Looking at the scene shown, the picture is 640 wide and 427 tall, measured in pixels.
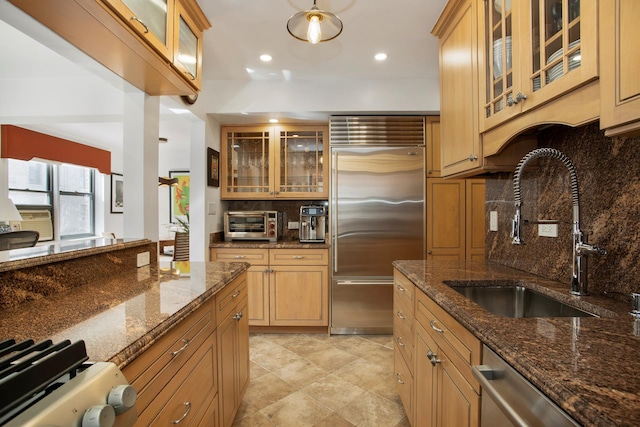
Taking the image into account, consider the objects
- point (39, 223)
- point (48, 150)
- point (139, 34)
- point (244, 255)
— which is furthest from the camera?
point (39, 223)

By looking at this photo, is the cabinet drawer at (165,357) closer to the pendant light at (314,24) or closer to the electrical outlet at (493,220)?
the pendant light at (314,24)

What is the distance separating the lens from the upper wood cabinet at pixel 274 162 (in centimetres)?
336

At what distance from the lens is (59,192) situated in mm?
5172

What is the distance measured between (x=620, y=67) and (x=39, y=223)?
6.56 meters

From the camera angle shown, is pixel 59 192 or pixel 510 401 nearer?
pixel 510 401

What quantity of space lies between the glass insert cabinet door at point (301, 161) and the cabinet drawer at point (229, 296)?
5.24 ft

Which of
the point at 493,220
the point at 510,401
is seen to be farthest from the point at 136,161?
the point at 493,220

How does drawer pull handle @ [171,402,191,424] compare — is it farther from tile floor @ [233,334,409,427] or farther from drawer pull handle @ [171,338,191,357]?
tile floor @ [233,334,409,427]

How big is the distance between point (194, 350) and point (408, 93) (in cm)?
285

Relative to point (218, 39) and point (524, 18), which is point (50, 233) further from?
point (524, 18)

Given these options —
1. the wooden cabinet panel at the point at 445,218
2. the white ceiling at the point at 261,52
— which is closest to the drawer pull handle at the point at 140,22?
the white ceiling at the point at 261,52

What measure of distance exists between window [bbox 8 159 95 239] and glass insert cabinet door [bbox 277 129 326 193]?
13.6 feet

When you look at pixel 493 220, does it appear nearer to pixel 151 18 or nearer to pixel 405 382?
pixel 405 382

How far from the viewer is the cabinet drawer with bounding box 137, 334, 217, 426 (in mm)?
923
